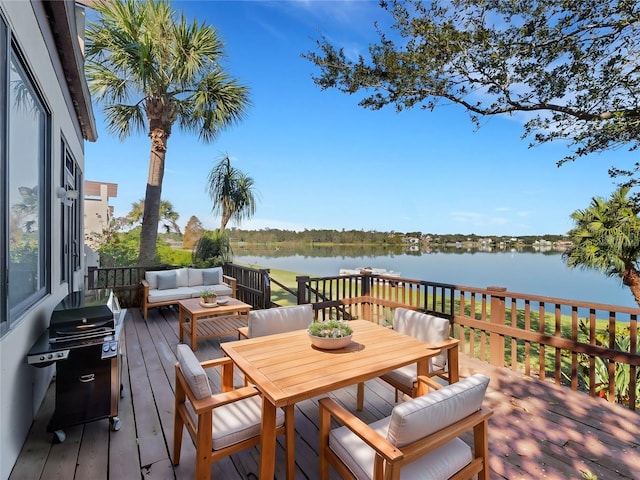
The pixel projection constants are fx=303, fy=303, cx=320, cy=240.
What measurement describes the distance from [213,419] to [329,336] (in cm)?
85

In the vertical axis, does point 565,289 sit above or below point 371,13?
below

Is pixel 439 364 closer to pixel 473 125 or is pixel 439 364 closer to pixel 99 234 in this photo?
pixel 473 125

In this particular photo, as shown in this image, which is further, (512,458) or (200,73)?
(200,73)

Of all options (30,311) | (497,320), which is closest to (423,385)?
(497,320)

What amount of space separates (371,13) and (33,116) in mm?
4871

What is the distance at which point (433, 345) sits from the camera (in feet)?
7.56

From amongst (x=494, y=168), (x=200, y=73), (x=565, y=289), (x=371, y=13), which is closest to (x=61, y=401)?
(x=371, y=13)

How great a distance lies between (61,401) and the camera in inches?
84.6

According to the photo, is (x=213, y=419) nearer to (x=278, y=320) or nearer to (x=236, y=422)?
(x=236, y=422)

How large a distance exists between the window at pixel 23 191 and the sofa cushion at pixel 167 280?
333 centimetres

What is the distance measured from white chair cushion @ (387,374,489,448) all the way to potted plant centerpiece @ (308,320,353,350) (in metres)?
0.85

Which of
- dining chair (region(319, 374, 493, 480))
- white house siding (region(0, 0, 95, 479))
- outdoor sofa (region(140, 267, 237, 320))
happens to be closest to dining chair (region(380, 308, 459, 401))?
dining chair (region(319, 374, 493, 480))

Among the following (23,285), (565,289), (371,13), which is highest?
(371,13)

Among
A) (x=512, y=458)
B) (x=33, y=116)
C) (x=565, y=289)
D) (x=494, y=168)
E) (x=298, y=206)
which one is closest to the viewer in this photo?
(x=512, y=458)
